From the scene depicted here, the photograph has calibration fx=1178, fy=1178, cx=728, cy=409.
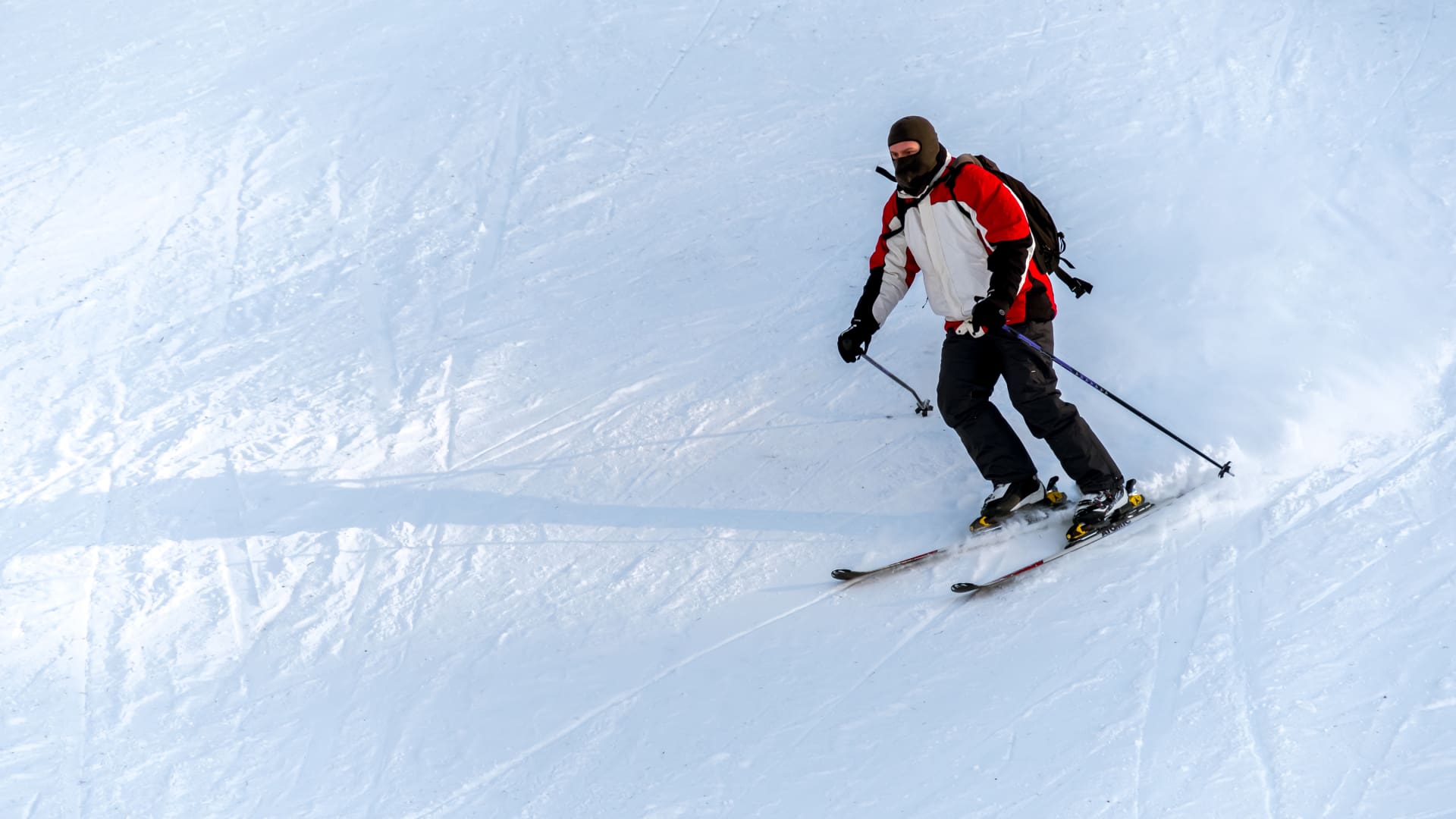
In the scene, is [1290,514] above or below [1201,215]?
below

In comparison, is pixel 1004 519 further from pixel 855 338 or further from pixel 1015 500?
pixel 855 338

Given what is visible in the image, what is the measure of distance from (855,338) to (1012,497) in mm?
997

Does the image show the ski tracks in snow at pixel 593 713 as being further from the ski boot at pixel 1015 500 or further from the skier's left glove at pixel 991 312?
the skier's left glove at pixel 991 312

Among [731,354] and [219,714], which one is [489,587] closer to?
[219,714]

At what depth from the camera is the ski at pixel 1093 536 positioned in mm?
5020

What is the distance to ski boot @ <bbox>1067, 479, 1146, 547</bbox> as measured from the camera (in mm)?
5031

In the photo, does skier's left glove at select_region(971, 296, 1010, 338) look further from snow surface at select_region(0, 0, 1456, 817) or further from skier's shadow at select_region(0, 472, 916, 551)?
skier's shadow at select_region(0, 472, 916, 551)

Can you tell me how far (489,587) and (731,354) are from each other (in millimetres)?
1966

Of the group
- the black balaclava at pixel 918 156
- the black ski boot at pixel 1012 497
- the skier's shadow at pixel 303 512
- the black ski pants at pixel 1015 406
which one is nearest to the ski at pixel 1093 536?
the black ski pants at pixel 1015 406

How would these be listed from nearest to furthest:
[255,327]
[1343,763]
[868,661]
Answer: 1. [1343,763]
2. [868,661]
3. [255,327]

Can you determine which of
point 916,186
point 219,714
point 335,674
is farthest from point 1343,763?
point 219,714

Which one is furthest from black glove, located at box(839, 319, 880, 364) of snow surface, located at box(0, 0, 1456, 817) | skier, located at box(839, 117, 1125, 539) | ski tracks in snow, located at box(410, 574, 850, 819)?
ski tracks in snow, located at box(410, 574, 850, 819)

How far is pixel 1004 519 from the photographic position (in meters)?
5.21

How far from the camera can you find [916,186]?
4602mm
